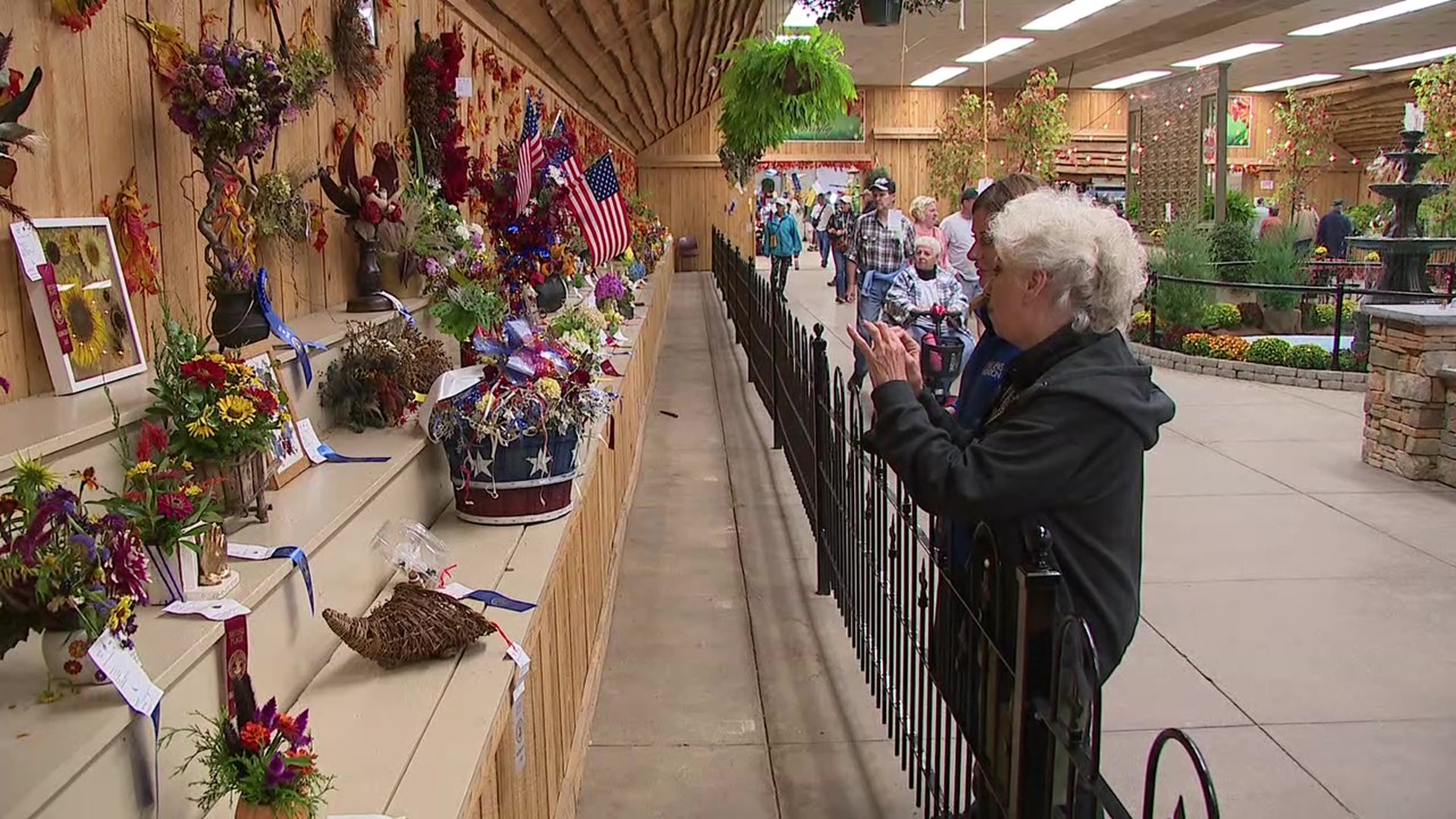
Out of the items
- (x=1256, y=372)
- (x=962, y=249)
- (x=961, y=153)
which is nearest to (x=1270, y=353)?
(x=1256, y=372)

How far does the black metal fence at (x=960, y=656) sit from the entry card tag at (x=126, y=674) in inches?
43.7

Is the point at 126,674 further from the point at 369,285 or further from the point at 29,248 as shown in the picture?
the point at 369,285

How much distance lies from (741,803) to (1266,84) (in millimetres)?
24883

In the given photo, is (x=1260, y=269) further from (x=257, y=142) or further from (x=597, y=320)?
(x=257, y=142)

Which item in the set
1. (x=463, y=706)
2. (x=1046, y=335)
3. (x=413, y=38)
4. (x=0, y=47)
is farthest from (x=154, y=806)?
(x=413, y=38)

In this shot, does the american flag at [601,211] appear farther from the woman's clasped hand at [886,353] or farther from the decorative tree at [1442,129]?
the decorative tree at [1442,129]

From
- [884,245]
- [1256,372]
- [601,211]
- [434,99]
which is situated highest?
[434,99]

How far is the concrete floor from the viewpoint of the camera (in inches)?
122

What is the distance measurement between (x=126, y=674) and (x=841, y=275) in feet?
50.9

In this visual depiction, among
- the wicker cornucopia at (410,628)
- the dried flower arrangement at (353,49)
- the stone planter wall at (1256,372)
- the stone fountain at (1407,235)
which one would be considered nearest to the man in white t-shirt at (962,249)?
the stone planter wall at (1256,372)

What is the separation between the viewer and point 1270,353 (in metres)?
9.33

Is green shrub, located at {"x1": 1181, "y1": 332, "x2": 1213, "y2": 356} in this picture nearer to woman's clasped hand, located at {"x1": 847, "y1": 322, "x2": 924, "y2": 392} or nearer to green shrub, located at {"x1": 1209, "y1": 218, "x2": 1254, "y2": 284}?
green shrub, located at {"x1": 1209, "y1": 218, "x2": 1254, "y2": 284}

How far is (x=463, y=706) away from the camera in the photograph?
186 centimetres

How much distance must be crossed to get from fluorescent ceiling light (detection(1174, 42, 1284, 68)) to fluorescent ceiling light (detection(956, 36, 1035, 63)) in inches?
109
